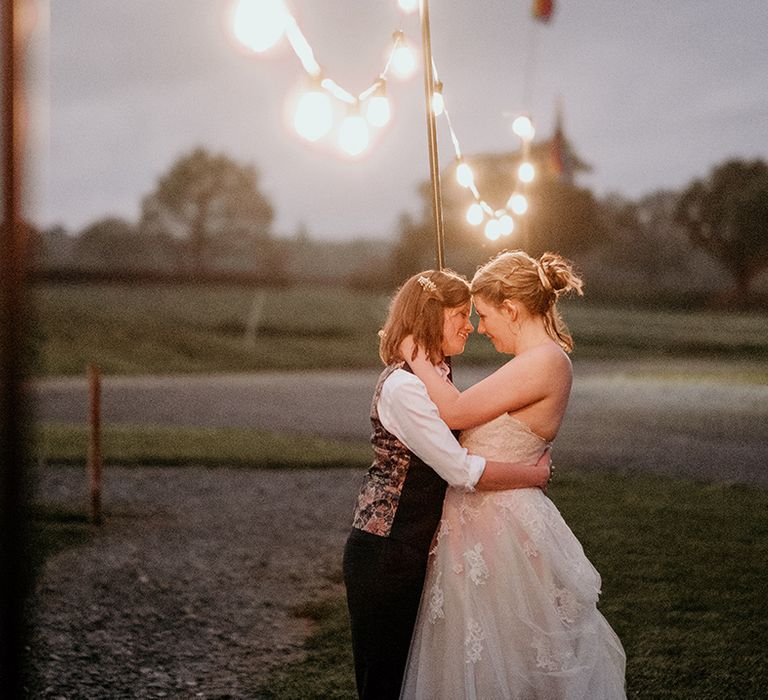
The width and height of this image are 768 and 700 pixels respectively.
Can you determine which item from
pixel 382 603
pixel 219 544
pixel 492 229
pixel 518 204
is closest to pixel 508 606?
pixel 382 603

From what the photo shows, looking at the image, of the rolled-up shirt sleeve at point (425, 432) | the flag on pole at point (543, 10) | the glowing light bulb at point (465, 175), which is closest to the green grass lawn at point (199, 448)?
the glowing light bulb at point (465, 175)

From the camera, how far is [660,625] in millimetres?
5098

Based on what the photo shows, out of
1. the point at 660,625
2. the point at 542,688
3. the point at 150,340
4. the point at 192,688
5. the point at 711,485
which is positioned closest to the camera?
the point at 542,688

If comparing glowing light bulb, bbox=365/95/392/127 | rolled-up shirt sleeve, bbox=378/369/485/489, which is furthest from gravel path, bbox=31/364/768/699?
glowing light bulb, bbox=365/95/392/127

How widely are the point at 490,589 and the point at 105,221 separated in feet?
111

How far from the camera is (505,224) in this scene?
6.03m

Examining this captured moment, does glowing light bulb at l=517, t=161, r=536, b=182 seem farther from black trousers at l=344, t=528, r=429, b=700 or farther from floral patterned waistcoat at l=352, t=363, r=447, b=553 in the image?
black trousers at l=344, t=528, r=429, b=700

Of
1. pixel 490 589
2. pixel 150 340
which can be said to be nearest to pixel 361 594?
pixel 490 589

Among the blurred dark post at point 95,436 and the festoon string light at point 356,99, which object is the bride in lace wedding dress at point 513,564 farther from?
the blurred dark post at point 95,436

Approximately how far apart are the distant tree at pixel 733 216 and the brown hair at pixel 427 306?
35119mm

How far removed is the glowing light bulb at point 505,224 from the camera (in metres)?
5.96

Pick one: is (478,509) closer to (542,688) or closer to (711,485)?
(542,688)

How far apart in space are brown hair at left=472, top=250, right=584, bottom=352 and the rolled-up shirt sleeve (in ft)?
1.46

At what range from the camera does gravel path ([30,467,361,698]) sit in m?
4.56
